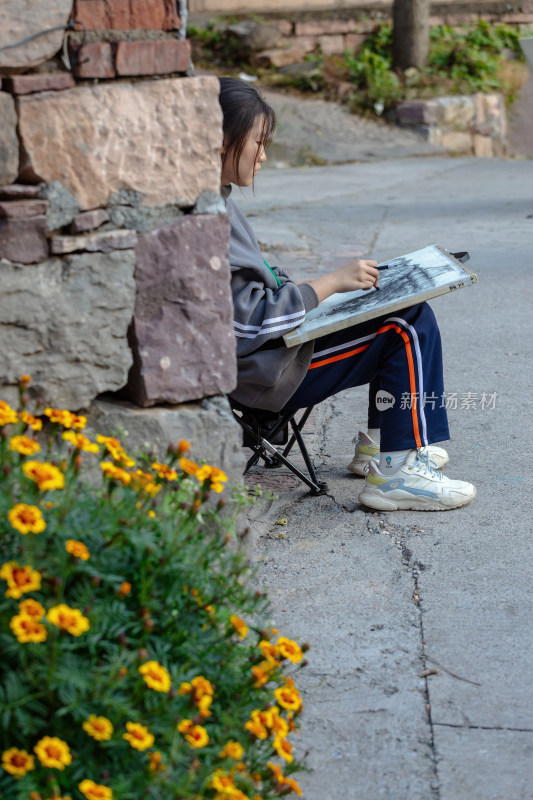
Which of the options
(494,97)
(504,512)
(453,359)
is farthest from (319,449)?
(494,97)

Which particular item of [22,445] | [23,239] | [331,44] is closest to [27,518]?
[22,445]

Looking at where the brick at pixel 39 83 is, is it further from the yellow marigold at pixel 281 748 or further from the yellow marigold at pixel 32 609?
the yellow marigold at pixel 281 748

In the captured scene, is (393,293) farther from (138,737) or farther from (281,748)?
(138,737)

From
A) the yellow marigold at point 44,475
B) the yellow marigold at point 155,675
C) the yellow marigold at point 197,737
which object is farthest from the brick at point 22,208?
the yellow marigold at point 197,737

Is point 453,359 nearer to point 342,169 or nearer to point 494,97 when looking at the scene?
point 342,169

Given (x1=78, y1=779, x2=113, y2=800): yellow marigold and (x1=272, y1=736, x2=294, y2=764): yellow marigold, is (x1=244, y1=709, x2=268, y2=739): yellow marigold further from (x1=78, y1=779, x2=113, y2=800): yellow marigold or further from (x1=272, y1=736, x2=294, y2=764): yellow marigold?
(x1=78, y1=779, x2=113, y2=800): yellow marigold

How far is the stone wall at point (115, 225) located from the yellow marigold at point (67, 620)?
2.34ft

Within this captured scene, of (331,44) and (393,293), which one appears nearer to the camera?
(393,293)

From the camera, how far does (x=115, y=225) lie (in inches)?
82.5

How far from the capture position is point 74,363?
210cm

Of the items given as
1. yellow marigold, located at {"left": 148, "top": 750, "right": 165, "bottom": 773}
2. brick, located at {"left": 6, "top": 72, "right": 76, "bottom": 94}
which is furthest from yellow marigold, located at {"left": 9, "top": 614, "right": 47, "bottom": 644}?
brick, located at {"left": 6, "top": 72, "right": 76, "bottom": 94}

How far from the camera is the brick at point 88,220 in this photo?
6.63ft

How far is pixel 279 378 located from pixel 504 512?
0.83 meters

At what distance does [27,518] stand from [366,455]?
184 centimetres
